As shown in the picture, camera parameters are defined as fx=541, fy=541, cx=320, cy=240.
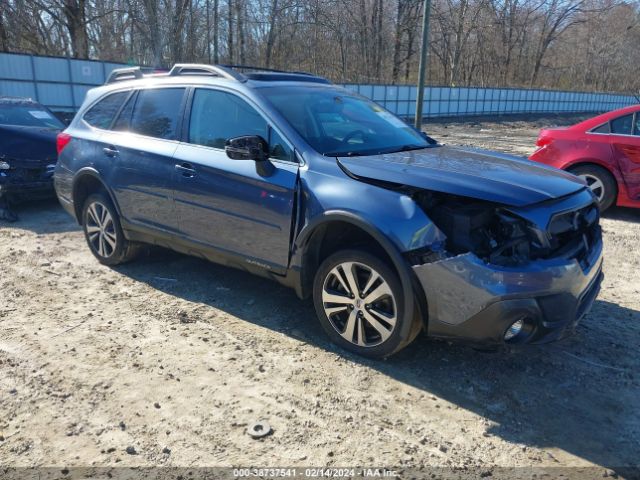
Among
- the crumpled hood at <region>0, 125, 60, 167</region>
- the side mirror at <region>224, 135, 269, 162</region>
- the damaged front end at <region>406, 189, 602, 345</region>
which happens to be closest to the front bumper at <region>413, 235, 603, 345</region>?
the damaged front end at <region>406, 189, 602, 345</region>

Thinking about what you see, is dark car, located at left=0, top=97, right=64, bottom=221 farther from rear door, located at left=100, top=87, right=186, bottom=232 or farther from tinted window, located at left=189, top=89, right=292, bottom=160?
tinted window, located at left=189, top=89, right=292, bottom=160

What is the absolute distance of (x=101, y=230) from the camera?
546 centimetres

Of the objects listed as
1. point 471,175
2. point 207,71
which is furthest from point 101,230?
point 471,175

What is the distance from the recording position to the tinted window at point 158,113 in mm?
4648

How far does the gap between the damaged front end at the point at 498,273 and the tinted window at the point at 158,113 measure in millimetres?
2411

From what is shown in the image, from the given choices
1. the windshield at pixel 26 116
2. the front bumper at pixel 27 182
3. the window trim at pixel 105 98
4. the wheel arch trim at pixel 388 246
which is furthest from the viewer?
the windshield at pixel 26 116

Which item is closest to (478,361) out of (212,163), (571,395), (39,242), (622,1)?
(571,395)

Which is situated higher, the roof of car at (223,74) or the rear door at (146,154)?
the roof of car at (223,74)

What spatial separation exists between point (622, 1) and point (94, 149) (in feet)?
205

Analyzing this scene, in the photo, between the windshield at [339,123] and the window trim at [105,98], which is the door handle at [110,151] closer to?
the window trim at [105,98]

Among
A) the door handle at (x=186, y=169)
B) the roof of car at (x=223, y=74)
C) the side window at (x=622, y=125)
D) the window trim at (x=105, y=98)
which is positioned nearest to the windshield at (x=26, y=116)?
the window trim at (x=105, y=98)

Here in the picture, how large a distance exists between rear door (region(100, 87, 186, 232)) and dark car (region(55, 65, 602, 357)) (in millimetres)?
16

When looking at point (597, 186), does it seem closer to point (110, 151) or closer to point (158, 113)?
point (158, 113)

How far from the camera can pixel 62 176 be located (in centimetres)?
569
